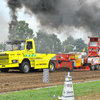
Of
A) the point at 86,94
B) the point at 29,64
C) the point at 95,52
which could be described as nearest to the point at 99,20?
the point at 95,52

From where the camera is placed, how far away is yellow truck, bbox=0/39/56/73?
1598 cm

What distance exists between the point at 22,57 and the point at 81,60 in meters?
6.70

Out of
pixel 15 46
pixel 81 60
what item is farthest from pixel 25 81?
pixel 81 60

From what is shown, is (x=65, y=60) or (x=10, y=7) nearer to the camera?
(x=10, y=7)

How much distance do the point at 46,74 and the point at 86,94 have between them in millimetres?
1855

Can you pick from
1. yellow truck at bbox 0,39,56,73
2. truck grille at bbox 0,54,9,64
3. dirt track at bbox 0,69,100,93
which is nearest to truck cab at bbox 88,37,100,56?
yellow truck at bbox 0,39,56,73

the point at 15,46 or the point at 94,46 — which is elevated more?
the point at 94,46

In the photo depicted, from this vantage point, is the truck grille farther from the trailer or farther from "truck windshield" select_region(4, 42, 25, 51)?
the trailer

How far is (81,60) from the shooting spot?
67.8 ft

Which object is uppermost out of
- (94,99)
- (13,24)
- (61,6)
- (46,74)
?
(61,6)

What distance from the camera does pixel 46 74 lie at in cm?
775

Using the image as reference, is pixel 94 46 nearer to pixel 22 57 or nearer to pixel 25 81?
pixel 22 57

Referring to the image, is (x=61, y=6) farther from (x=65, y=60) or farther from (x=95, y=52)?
(x=95, y=52)

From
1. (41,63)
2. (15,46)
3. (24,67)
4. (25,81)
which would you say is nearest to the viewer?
(25,81)
